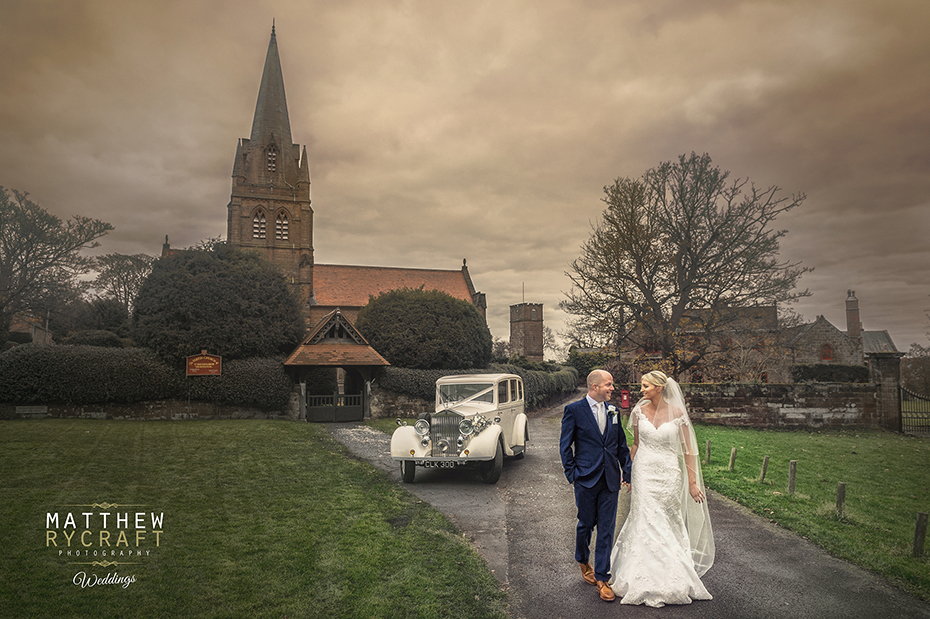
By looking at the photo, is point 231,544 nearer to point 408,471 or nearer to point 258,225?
point 408,471

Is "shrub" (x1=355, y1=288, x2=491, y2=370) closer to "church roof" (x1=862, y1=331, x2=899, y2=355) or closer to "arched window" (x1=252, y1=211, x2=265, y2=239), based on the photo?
"arched window" (x1=252, y1=211, x2=265, y2=239)

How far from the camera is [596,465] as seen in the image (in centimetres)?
459

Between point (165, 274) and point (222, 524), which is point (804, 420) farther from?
point (165, 274)

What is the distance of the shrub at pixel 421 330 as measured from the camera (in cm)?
2469

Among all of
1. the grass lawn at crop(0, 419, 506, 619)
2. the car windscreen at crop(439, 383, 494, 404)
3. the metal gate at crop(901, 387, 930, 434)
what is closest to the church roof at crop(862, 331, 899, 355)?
the metal gate at crop(901, 387, 930, 434)

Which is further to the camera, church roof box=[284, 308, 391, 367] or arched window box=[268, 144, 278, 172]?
arched window box=[268, 144, 278, 172]

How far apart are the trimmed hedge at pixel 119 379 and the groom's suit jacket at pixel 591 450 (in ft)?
59.2

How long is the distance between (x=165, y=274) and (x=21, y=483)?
15.3 m

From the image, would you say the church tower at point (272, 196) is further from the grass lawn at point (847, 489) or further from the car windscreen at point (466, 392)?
the grass lawn at point (847, 489)

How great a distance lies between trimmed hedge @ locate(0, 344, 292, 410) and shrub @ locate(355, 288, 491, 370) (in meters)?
5.63

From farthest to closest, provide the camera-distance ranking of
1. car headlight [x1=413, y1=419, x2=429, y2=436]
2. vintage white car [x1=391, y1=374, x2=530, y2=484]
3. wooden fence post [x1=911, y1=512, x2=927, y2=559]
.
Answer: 1. car headlight [x1=413, y1=419, x2=429, y2=436]
2. vintage white car [x1=391, y1=374, x2=530, y2=484]
3. wooden fence post [x1=911, y1=512, x2=927, y2=559]

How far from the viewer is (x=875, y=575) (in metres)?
4.95

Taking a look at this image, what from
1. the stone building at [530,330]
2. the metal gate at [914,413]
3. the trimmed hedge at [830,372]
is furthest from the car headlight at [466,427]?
the stone building at [530,330]

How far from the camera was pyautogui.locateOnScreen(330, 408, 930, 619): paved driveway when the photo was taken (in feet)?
13.8
